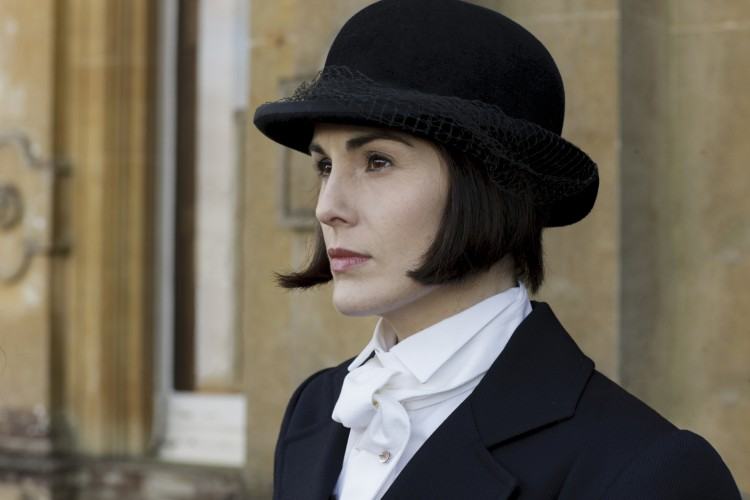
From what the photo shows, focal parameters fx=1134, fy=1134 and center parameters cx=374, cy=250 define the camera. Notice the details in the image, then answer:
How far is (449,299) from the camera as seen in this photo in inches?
75.8

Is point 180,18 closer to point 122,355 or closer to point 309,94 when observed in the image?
point 122,355

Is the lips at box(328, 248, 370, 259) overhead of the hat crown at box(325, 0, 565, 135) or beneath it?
beneath

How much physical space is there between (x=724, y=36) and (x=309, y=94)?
85.0 inches

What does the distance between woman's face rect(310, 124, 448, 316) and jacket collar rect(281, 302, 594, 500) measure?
19cm

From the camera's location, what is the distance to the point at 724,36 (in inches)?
143

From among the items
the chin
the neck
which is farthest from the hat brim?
the chin

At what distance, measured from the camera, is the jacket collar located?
5.92ft

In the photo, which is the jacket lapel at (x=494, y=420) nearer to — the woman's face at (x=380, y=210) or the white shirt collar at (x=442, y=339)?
the white shirt collar at (x=442, y=339)

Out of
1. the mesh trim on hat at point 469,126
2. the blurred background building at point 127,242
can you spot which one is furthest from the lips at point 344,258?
the blurred background building at point 127,242

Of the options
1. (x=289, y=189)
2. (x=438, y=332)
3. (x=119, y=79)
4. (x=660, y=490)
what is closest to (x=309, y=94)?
(x=438, y=332)

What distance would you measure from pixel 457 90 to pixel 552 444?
58 centimetres

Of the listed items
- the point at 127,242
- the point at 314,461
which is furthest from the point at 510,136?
the point at 127,242

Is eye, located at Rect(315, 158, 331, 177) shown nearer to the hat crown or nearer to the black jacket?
the hat crown

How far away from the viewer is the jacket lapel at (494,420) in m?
1.80
